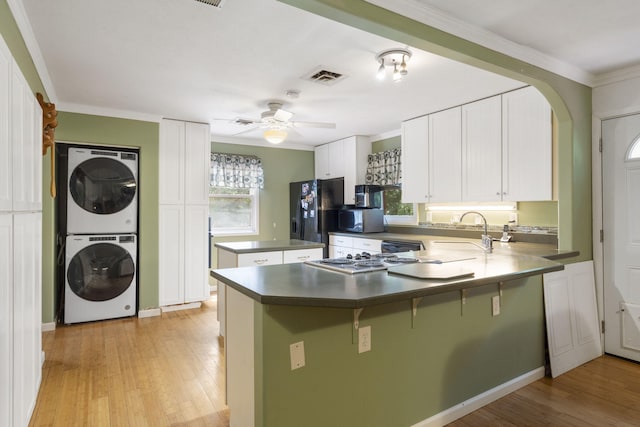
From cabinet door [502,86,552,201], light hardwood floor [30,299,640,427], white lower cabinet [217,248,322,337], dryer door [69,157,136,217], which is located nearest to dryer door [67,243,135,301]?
dryer door [69,157,136,217]

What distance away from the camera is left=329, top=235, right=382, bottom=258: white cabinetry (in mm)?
4773

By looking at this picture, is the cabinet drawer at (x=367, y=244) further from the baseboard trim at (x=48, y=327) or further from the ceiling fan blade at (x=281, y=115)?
the baseboard trim at (x=48, y=327)

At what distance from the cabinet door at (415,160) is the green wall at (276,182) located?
232 centimetres

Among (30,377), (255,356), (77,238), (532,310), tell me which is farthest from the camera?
(77,238)

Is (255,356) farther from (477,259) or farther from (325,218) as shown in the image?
(325,218)

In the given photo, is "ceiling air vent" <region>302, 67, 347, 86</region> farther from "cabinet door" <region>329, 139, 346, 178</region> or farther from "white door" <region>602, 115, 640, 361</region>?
"cabinet door" <region>329, 139, 346, 178</region>

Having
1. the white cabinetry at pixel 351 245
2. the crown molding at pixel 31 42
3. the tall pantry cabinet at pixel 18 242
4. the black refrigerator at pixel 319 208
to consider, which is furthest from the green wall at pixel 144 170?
the white cabinetry at pixel 351 245

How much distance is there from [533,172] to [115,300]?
15.1ft

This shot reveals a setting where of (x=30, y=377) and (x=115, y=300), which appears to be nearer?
(x=30, y=377)

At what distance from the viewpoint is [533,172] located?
3.39 m

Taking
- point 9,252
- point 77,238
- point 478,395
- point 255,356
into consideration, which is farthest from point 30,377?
point 478,395

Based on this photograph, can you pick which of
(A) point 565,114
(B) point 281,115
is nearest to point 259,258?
(B) point 281,115

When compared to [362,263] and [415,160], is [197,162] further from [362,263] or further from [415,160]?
[362,263]

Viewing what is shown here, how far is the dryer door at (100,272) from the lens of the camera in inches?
163
